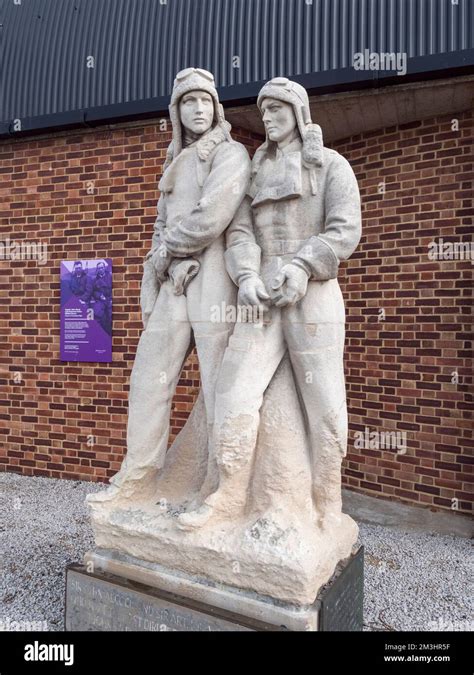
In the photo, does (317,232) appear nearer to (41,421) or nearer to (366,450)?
(366,450)

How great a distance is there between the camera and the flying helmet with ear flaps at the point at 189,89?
2740 millimetres

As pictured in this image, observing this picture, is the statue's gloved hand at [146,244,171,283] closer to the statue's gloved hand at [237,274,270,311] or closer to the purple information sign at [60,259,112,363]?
the statue's gloved hand at [237,274,270,311]

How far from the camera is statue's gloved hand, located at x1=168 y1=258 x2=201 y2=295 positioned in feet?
9.16

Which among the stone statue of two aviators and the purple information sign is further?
the purple information sign

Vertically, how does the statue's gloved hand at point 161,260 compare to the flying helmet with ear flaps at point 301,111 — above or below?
below

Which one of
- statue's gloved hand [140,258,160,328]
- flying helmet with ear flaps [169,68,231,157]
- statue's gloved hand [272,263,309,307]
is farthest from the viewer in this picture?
statue's gloved hand [140,258,160,328]

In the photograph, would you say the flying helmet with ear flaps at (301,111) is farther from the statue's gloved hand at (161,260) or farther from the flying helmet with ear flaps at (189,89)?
the statue's gloved hand at (161,260)

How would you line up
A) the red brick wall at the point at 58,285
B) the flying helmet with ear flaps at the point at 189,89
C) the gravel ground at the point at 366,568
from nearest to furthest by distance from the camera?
the flying helmet with ear flaps at the point at 189,89 → the gravel ground at the point at 366,568 → the red brick wall at the point at 58,285

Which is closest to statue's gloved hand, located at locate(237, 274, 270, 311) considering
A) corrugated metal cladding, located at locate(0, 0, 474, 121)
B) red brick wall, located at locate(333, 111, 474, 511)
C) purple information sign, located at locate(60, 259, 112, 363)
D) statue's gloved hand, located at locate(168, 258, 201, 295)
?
statue's gloved hand, located at locate(168, 258, 201, 295)

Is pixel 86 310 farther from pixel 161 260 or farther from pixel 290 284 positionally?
pixel 290 284

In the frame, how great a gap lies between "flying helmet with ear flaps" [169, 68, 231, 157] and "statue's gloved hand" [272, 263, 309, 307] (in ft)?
2.92

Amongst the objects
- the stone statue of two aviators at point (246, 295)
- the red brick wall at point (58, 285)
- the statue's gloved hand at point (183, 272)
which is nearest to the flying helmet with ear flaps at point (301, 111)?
the stone statue of two aviators at point (246, 295)

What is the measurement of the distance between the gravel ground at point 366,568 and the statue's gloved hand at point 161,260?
201 cm

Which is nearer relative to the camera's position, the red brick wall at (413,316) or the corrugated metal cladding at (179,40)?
the corrugated metal cladding at (179,40)
